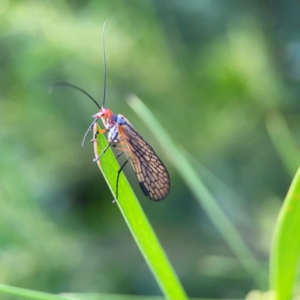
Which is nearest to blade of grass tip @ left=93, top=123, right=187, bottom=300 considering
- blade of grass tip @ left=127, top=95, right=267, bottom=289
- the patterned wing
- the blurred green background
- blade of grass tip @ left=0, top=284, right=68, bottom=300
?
blade of grass tip @ left=0, top=284, right=68, bottom=300

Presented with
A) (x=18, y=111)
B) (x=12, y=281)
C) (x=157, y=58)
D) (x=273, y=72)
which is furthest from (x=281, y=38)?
(x=12, y=281)

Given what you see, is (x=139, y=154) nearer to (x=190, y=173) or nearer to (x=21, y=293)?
(x=190, y=173)

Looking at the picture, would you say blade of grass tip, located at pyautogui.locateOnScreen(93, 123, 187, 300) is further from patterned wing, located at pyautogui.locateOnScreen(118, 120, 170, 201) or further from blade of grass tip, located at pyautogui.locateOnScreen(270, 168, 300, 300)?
patterned wing, located at pyautogui.locateOnScreen(118, 120, 170, 201)

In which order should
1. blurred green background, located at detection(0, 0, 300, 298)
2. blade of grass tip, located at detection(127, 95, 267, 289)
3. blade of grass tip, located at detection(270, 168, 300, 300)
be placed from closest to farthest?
blade of grass tip, located at detection(270, 168, 300, 300), blade of grass tip, located at detection(127, 95, 267, 289), blurred green background, located at detection(0, 0, 300, 298)

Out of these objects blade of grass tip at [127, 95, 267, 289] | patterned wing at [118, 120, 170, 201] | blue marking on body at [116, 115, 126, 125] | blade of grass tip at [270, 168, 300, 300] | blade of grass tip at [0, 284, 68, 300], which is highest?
blue marking on body at [116, 115, 126, 125]

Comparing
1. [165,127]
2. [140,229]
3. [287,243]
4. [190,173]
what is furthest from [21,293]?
[165,127]
